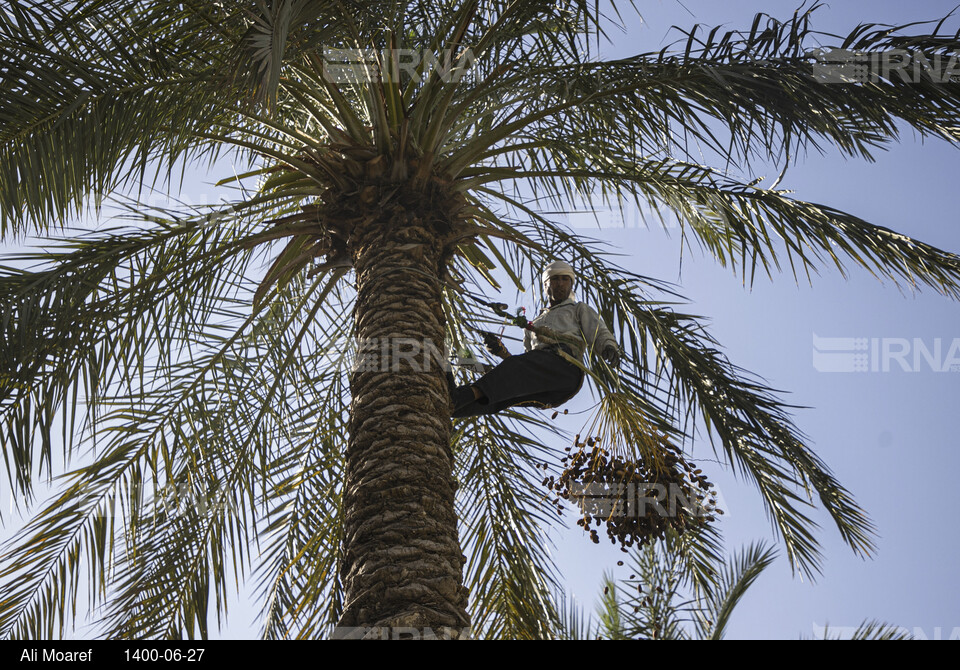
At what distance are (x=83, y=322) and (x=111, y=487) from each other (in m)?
1.20

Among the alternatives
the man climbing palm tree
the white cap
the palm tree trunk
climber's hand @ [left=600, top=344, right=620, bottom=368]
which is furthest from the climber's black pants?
the white cap

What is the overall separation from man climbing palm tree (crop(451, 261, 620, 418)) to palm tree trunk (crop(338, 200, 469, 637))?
0.46m

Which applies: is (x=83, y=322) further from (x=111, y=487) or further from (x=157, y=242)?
(x=111, y=487)

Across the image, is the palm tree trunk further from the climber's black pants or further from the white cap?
the white cap

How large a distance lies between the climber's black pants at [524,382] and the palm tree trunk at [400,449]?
442 millimetres

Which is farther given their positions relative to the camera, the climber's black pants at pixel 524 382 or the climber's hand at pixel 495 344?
the climber's hand at pixel 495 344

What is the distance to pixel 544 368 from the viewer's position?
5219mm

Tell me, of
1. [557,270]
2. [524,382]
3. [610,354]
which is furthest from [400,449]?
[557,270]

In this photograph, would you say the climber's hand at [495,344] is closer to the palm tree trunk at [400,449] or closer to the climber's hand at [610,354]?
the palm tree trunk at [400,449]

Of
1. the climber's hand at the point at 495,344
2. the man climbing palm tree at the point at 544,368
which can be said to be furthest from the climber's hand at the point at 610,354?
the climber's hand at the point at 495,344

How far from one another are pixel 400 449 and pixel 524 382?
108 centimetres

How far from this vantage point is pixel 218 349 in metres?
6.65

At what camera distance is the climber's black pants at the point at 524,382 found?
17.1ft

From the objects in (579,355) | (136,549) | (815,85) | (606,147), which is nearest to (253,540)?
(136,549)
